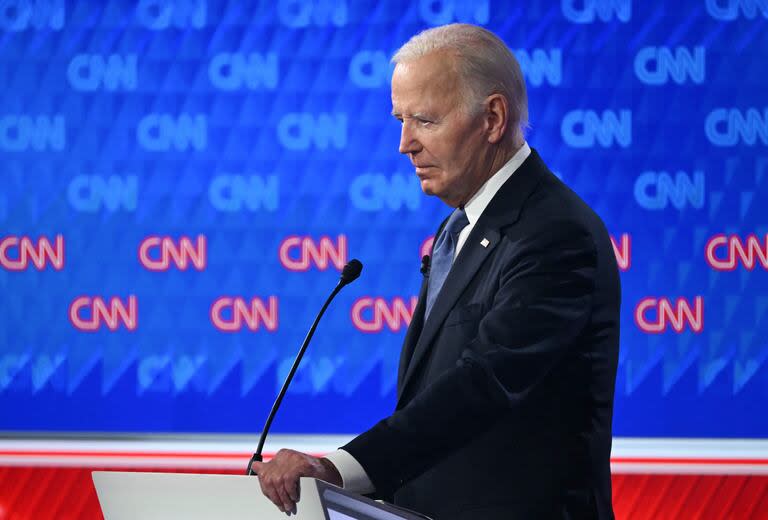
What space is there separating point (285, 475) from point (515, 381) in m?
0.41

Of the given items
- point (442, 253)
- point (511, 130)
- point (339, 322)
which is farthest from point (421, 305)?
point (339, 322)

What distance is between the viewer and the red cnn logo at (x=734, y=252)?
10.2 feet

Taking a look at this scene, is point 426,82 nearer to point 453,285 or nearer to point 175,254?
point 453,285

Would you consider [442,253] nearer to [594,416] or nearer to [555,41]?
[594,416]

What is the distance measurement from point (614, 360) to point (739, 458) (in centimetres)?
156

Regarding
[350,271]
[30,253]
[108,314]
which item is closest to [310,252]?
[108,314]

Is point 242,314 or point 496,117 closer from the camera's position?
point 496,117

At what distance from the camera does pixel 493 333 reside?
159cm

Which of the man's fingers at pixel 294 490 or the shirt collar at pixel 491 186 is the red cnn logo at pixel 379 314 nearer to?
the shirt collar at pixel 491 186

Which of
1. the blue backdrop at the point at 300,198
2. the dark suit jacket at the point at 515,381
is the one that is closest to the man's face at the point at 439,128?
the dark suit jacket at the point at 515,381

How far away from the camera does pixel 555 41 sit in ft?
A: 10.4

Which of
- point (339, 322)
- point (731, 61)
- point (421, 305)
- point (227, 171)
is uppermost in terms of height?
point (731, 61)

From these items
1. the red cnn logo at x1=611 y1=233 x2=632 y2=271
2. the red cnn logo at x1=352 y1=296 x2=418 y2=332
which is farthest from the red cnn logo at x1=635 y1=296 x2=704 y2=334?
the red cnn logo at x1=352 y1=296 x2=418 y2=332

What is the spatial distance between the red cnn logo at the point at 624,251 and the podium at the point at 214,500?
6.50 feet
